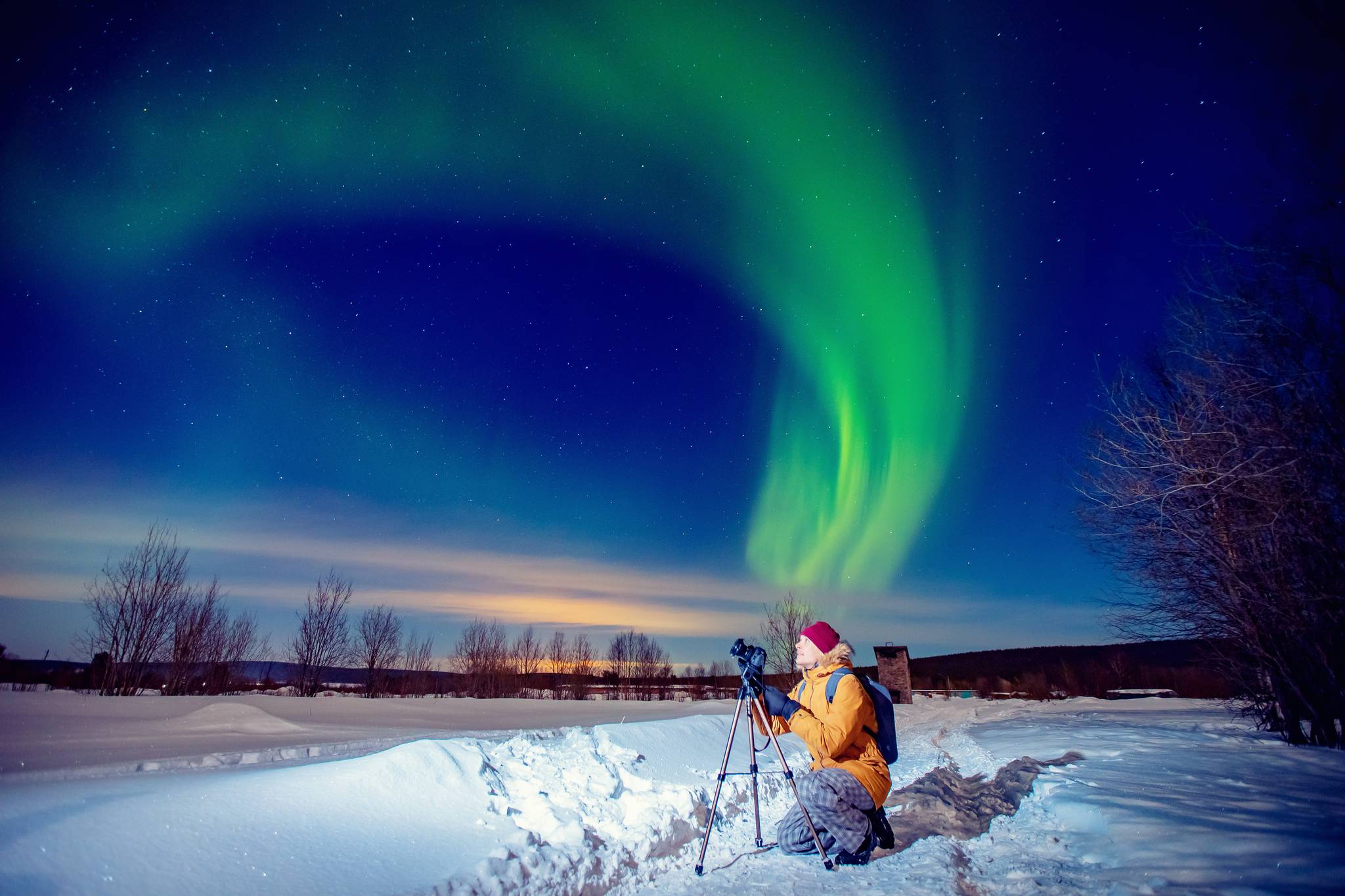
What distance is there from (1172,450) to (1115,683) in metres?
54.1

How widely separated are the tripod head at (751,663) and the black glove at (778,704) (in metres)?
0.08

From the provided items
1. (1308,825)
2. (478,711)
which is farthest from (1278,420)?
(478,711)

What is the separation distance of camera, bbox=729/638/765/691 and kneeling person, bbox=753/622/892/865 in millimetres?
109

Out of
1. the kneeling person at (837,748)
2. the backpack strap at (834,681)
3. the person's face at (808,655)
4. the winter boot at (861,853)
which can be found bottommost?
the winter boot at (861,853)

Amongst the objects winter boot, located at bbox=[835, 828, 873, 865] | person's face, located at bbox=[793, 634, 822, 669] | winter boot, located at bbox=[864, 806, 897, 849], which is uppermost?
person's face, located at bbox=[793, 634, 822, 669]

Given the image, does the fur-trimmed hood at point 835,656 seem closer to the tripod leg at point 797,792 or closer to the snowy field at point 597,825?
the tripod leg at point 797,792

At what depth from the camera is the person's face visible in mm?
4707

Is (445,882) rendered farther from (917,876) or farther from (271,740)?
(271,740)

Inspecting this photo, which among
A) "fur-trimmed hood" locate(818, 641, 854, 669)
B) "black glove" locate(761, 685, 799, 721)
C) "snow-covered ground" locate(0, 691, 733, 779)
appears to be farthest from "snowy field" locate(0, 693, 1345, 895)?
"fur-trimmed hood" locate(818, 641, 854, 669)

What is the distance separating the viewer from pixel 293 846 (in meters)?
3.83

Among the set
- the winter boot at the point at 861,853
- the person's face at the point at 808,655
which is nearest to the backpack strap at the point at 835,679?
the person's face at the point at 808,655

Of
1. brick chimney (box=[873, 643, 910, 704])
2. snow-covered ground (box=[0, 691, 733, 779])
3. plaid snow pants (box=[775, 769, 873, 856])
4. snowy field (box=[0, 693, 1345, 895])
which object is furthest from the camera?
brick chimney (box=[873, 643, 910, 704])

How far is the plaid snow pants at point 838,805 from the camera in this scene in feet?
14.8

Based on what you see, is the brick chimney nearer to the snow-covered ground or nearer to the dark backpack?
the snow-covered ground
